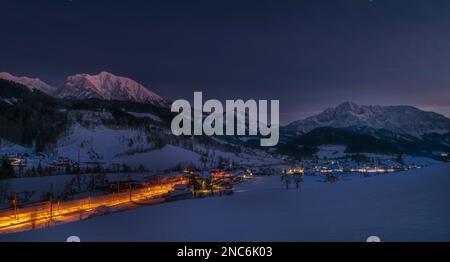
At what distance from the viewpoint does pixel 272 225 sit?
42.6 feet

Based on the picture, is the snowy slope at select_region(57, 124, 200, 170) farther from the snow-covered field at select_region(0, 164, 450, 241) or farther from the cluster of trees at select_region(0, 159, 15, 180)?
the snow-covered field at select_region(0, 164, 450, 241)

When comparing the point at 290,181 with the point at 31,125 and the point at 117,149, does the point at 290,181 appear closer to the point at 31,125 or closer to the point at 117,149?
the point at 117,149

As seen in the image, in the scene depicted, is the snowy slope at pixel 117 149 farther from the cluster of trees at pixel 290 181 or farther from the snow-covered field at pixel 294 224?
the snow-covered field at pixel 294 224

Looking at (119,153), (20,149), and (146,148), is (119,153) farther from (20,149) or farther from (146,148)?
(20,149)

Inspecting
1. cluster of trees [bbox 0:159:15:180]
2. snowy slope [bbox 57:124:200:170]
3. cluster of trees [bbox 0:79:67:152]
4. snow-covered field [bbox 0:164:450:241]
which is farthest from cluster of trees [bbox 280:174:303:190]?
cluster of trees [bbox 0:79:67:152]

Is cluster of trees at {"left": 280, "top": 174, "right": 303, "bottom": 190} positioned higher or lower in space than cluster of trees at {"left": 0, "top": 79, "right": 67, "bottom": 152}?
lower

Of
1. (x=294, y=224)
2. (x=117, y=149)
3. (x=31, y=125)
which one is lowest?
(x=294, y=224)

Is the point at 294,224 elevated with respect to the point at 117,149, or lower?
lower

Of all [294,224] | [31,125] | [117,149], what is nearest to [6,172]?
[294,224]

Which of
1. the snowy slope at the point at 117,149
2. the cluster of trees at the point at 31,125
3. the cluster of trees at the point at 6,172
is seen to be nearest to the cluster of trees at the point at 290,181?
the cluster of trees at the point at 6,172

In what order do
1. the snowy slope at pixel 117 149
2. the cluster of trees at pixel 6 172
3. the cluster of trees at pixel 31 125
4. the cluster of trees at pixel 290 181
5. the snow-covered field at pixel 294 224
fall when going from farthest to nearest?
Result: the cluster of trees at pixel 31 125
the snowy slope at pixel 117 149
the cluster of trees at pixel 6 172
the cluster of trees at pixel 290 181
the snow-covered field at pixel 294 224

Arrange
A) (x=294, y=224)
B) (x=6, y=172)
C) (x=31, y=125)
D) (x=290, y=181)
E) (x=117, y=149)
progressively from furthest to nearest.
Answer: (x=31, y=125) < (x=117, y=149) < (x=6, y=172) < (x=290, y=181) < (x=294, y=224)
